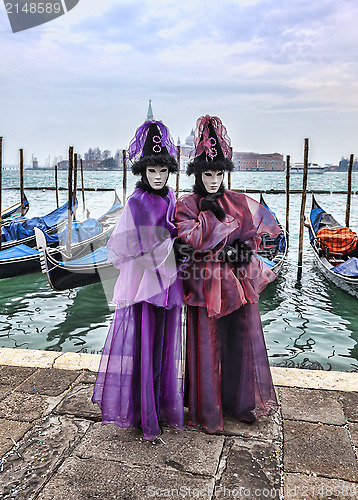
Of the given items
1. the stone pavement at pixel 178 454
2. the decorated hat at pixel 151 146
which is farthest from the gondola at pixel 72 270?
the decorated hat at pixel 151 146

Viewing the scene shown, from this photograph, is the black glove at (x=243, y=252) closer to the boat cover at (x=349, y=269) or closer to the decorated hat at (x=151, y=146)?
→ the decorated hat at (x=151, y=146)

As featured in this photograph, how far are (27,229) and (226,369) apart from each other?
327 inches

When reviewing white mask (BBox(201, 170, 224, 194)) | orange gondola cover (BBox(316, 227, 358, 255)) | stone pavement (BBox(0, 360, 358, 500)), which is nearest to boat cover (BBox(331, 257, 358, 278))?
orange gondola cover (BBox(316, 227, 358, 255))

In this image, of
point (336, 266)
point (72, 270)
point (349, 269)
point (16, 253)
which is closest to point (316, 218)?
point (336, 266)

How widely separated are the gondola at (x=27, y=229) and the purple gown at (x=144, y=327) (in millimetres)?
6880

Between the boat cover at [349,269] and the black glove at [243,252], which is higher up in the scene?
the black glove at [243,252]

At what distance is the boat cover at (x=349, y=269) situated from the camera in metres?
6.60

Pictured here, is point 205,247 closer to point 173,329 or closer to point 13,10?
point 173,329

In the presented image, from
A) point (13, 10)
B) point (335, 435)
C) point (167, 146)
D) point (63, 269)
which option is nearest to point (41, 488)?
point (335, 435)

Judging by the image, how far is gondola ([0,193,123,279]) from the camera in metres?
7.45

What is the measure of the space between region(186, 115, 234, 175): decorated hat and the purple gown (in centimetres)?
22

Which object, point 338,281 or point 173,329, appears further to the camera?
point 338,281

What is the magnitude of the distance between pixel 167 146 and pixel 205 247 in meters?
0.50

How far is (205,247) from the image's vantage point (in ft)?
6.25
